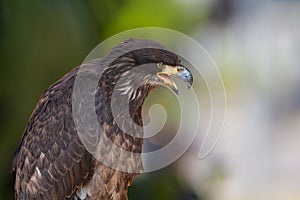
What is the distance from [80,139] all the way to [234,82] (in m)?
4.10

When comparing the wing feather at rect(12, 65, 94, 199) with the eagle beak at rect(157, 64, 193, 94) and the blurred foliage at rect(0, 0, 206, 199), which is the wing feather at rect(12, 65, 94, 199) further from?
the blurred foliage at rect(0, 0, 206, 199)

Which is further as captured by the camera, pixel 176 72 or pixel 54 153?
pixel 54 153

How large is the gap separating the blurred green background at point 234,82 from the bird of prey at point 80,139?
7.33 ft

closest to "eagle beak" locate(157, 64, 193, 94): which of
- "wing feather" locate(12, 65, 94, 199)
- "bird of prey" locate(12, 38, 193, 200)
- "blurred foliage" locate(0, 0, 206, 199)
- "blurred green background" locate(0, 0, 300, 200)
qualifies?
"bird of prey" locate(12, 38, 193, 200)

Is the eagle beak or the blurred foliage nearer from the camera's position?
the eagle beak

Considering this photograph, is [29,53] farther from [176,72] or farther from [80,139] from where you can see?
[176,72]

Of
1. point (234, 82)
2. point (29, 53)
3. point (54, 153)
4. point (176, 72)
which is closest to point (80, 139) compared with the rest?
point (54, 153)

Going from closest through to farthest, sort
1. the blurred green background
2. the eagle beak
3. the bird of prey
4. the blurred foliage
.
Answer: the eagle beak
the bird of prey
the blurred foliage
the blurred green background

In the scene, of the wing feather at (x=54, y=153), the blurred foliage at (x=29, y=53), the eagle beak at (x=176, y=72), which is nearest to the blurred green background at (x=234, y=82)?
the blurred foliage at (x=29, y=53)

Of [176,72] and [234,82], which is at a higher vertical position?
[176,72]

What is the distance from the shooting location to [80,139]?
127 inches

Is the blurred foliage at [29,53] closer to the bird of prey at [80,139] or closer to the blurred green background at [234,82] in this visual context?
the blurred green background at [234,82]

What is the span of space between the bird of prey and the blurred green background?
2235 millimetres

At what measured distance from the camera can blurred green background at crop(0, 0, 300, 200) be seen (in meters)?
5.74
